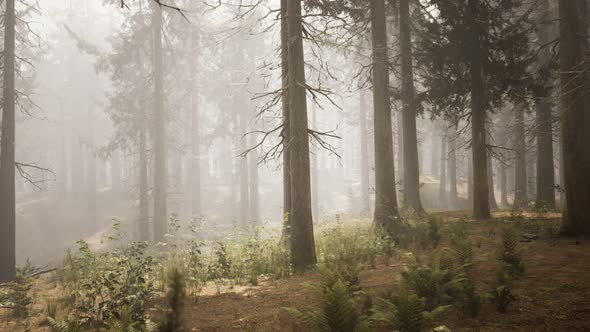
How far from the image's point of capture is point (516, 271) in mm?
6297

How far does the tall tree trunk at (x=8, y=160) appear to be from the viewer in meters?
11.9

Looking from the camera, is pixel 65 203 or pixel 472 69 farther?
pixel 65 203

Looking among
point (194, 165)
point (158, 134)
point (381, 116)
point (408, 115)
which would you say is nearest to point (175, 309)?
point (381, 116)

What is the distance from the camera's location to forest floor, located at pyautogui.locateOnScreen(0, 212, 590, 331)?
15.3 feet

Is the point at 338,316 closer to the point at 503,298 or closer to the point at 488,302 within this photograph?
the point at 503,298

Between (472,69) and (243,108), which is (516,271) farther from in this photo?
(243,108)

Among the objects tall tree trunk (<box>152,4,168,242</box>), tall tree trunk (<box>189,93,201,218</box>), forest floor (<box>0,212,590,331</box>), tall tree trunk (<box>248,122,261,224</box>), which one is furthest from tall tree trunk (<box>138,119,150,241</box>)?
forest floor (<box>0,212,590,331</box>)

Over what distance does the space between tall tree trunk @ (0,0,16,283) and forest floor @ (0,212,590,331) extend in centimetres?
383

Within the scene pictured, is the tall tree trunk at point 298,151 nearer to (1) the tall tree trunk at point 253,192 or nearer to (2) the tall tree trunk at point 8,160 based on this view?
(2) the tall tree trunk at point 8,160

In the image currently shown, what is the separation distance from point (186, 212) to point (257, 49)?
51.6 feet

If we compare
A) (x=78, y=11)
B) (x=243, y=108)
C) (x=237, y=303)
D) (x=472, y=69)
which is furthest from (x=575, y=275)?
(x=78, y=11)

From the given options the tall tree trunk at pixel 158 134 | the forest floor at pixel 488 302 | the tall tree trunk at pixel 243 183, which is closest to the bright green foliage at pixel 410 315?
the forest floor at pixel 488 302

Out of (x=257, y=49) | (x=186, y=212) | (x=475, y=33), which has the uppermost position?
(x=257, y=49)

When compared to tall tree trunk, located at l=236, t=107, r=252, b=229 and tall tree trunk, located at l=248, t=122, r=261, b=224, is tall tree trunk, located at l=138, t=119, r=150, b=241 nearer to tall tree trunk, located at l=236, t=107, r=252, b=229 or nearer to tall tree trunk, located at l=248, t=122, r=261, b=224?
tall tree trunk, located at l=236, t=107, r=252, b=229
